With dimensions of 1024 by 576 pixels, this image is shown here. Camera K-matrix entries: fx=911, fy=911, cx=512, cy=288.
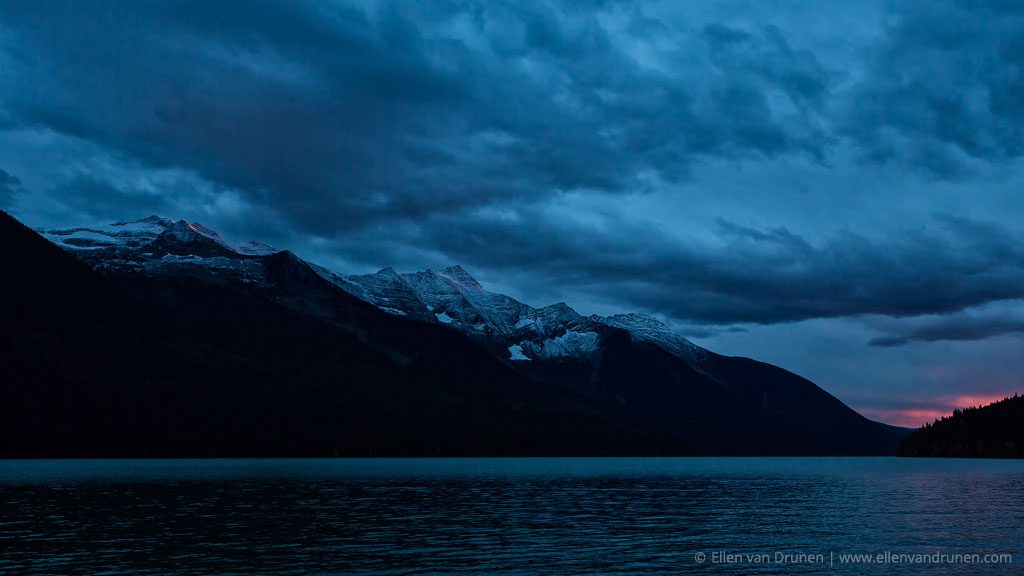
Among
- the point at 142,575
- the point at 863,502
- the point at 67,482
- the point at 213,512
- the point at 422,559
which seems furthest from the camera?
the point at 67,482

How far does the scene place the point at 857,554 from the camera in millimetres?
65938

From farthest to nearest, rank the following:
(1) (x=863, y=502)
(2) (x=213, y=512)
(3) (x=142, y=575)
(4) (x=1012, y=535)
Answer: (1) (x=863, y=502)
(2) (x=213, y=512)
(4) (x=1012, y=535)
(3) (x=142, y=575)

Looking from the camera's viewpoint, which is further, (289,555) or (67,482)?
(67,482)

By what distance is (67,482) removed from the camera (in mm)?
163625

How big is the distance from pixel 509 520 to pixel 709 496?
53696 millimetres

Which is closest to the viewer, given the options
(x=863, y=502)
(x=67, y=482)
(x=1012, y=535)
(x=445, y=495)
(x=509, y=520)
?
(x=1012, y=535)

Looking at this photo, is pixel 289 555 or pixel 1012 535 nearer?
pixel 289 555

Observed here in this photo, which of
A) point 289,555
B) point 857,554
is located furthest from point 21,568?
point 857,554

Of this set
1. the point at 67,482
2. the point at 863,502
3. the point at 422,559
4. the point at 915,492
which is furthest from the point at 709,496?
the point at 67,482

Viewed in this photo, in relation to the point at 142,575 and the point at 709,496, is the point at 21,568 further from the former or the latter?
the point at 709,496

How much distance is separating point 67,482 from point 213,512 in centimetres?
8083

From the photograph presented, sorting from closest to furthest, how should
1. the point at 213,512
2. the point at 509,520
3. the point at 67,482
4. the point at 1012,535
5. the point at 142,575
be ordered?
the point at 142,575, the point at 1012,535, the point at 509,520, the point at 213,512, the point at 67,482

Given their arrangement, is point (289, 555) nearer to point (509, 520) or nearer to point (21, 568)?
point (21, 568)

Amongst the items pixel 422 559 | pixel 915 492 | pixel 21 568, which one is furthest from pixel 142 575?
pixel 915 492
